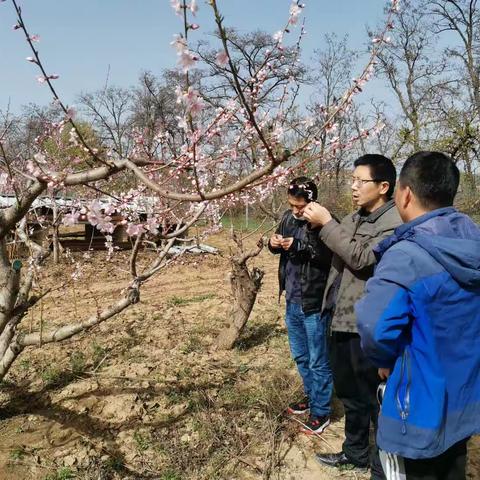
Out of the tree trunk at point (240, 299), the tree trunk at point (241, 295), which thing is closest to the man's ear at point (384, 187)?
the tree trunk at point (241, 295)

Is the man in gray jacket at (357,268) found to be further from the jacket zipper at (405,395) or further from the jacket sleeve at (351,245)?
the jacket zipper at (405,395)

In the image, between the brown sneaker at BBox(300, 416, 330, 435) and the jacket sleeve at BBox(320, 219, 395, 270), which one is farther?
the brown sneaker at BBox(300, 416, 330, 435)

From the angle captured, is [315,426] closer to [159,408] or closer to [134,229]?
[159,408]

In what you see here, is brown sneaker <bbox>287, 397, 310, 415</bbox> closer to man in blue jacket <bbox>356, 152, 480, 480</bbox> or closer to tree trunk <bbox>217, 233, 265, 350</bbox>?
tree trunk <bbox>217, 233, 265, 350</bbox>

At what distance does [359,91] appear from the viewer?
2.18 metres

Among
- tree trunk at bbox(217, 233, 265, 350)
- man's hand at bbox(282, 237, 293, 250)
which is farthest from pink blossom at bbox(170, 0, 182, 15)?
tree trunk at bbox(217, 233, 265, 350)

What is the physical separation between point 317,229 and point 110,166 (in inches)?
60.1

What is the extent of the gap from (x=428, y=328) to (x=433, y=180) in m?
0.54

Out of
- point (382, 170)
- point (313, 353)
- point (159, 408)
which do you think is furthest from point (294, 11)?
point (159, 408)

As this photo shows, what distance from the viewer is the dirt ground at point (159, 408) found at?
8.81 feet

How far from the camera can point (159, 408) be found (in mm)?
3389

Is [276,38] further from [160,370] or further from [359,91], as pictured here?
[160,370]

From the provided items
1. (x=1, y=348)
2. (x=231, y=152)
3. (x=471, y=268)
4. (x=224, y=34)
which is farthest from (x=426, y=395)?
(x=1, y=348)

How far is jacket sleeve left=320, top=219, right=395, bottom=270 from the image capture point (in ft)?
6.98
